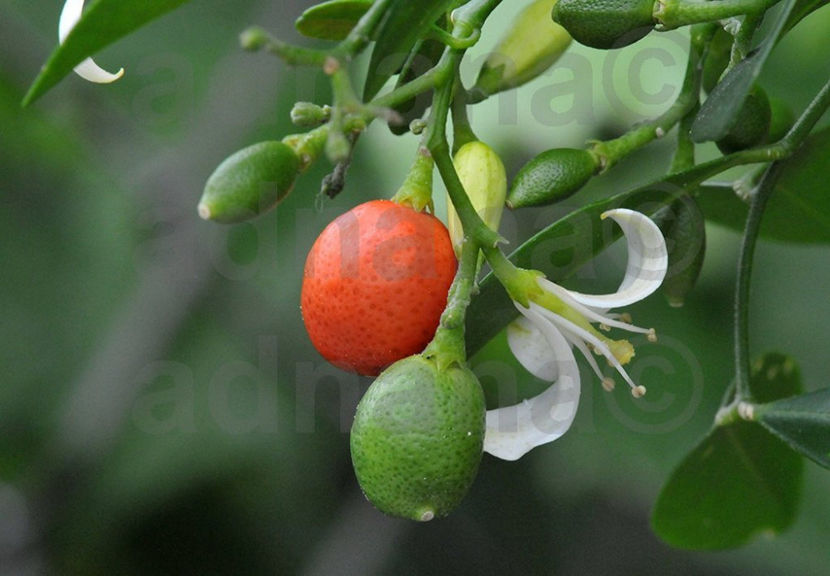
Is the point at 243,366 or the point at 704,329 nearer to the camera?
the point at 704,329

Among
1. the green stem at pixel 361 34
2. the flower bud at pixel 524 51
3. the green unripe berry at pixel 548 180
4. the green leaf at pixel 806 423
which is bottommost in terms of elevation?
the green leaf at pixel 806 423

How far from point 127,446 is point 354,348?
49.2 inches

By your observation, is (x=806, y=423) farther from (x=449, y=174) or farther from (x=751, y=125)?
(x=449, y=174)

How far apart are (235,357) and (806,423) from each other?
1269mm

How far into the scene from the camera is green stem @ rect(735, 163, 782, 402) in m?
1.31

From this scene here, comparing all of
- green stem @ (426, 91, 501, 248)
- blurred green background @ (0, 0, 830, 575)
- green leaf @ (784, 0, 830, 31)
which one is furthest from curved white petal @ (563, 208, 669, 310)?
blurred green background @ (0, 0, 830, 575)

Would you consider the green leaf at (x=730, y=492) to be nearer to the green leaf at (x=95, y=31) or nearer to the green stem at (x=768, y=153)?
the green stem at (x=768, y=153)

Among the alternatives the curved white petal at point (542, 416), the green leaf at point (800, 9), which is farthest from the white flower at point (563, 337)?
the green leaf at point (800, 9)

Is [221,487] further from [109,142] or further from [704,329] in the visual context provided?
[704,329]

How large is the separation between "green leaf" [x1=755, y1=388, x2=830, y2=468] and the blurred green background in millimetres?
680

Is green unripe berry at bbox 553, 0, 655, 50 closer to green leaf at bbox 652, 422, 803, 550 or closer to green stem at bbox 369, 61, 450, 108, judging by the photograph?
green stem at bbox 369, 61, 450, 108

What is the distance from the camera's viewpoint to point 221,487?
2.28 metres

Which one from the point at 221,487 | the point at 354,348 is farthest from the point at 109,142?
the point at 354,348

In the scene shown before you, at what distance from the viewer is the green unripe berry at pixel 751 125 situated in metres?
1.21
